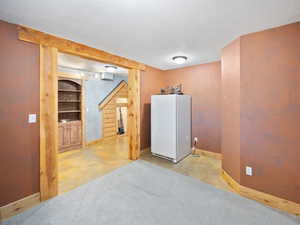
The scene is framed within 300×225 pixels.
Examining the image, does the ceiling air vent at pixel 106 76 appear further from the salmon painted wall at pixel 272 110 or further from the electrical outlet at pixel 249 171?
the electrical outlet at pixel 249 171

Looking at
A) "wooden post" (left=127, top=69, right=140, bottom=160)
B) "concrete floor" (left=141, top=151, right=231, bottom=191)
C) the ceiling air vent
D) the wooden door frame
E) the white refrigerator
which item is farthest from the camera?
the ceiling air vent

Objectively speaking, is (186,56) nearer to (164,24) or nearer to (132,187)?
(164,24)

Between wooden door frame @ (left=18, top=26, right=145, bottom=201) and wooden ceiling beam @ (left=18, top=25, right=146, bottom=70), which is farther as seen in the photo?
wooden door frame @ (left=18, top=26, right=145, bottom=201)

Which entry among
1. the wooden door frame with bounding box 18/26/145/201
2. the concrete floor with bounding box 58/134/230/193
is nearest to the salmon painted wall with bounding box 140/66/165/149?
the concrete floor with bounding box 58/134/230/193

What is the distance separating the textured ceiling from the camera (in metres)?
1.40

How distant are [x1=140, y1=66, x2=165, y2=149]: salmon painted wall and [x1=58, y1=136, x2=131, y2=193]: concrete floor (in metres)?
0.74

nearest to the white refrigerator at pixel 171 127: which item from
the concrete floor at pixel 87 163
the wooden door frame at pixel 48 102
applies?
the concrete floor at pixel 87 163

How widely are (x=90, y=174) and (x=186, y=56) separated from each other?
319 centimetres

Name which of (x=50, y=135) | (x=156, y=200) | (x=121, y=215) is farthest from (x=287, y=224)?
(x=50, y=135)

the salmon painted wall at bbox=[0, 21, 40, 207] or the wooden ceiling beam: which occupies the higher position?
the wooden ceiling beam

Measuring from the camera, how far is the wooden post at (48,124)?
194cm

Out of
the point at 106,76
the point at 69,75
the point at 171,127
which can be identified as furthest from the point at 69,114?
the point at 171,127

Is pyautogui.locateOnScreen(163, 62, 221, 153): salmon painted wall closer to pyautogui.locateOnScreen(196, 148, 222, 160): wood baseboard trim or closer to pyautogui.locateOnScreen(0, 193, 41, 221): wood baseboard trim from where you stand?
pyautogui.locateOnScreen(196, 148, 222, 160): wood baseboard trim

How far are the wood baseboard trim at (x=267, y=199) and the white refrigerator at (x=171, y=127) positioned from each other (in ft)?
4.22
